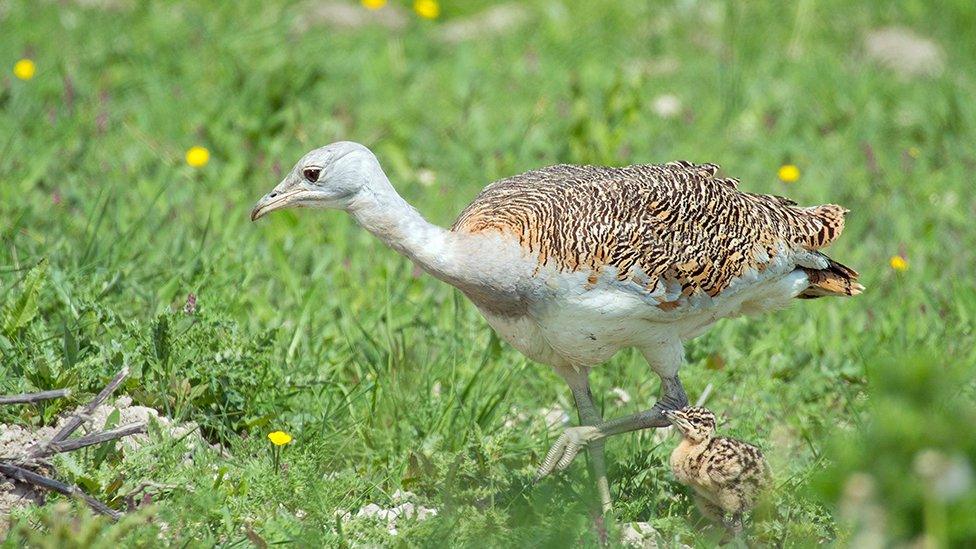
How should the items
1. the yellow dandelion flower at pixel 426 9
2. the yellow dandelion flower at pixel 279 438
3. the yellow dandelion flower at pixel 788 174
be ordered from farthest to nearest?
1. the yellow dandelion flower at pixel 426 9
2. the yellow dandelion flower at pixel 788 174
3. the yellow dandelion flower at pixel 279 438

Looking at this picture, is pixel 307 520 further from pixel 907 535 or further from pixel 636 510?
pixel 907 535

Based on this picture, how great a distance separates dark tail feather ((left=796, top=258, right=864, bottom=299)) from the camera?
493 centimetres

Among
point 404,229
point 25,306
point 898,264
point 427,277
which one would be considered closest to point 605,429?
point 404,229

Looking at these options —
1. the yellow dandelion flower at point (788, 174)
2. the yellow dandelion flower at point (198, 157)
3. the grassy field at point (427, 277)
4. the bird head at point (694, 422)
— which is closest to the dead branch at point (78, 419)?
the grassy field at point (427, 277)

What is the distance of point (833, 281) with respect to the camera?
16.2ft

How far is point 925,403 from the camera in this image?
8.30 ft

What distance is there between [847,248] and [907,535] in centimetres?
424

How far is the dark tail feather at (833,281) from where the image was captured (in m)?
4.93

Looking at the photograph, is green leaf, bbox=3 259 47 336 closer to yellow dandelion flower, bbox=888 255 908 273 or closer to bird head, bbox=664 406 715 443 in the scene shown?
bird head, bbox=664 406 715 443

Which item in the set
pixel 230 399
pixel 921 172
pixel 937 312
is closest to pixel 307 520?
pixel 230 399

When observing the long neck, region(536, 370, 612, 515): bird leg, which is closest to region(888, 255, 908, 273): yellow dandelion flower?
region(536, 370, 612, 515): bird leg

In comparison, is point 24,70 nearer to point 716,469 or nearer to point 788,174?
point 788,174

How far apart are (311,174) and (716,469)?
1605 mm

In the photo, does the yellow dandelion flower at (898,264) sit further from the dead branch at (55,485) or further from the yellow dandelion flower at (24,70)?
the yellow dandelion flower at (24,70)
